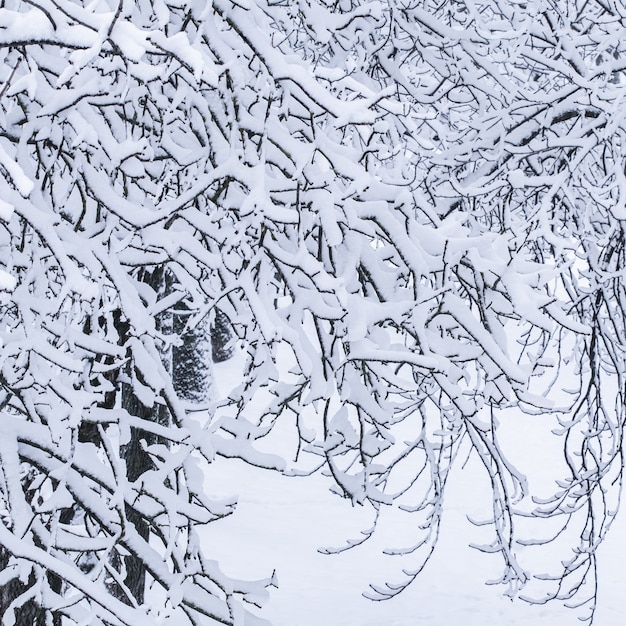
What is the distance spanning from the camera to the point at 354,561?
31.2 feet

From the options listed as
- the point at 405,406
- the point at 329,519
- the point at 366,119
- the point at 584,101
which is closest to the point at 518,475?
the point at 405,406

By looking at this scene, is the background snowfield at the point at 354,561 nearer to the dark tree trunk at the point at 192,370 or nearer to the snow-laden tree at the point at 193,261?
the dark tree trunk at the point at 192,370

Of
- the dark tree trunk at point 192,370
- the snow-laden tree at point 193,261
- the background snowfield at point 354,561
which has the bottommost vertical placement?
the snow-laden tree at point 193,261

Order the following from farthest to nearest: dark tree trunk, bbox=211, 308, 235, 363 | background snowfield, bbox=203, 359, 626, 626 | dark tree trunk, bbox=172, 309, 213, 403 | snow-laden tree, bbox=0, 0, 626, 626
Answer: dark tree trunk, bbox=211, 308, 235, 363 → dark tree trunk, bbox=172, 309, 213, 403 → background snowfield, bbox=203, 359, 626, 626 → snow-laden tree, bbox=0, 0, 626, 626

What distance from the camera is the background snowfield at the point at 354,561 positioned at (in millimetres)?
8242

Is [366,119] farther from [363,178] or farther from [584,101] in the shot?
[584,101]

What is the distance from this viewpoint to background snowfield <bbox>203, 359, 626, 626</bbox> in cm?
824

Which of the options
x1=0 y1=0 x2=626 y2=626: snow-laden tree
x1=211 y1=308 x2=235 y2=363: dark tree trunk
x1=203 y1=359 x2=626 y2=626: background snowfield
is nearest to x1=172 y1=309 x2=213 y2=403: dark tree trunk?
x1=203 y1=359 x2=626 y2=626: background snowfield

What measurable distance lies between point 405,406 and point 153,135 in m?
2.46

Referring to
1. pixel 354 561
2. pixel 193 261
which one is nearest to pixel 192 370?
pixel 354 561

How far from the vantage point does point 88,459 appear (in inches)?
117

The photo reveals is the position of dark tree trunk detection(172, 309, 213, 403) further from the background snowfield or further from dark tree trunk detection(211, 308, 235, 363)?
dark tree trunk detection(211, 308, 235, 363)

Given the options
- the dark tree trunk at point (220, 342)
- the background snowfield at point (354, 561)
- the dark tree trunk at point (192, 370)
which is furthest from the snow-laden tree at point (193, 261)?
the dark tree trunk at point (220, 342)

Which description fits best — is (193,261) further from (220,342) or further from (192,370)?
(220,342)
